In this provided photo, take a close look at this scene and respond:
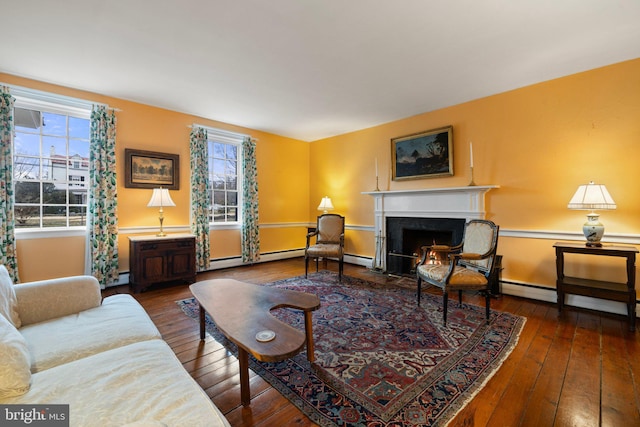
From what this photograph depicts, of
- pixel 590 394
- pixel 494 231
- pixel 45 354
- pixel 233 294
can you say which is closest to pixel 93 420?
pixel 45 354

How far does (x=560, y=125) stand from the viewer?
3.01 m

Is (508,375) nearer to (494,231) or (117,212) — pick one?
(494,231)

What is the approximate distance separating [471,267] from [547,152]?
1.66 metres

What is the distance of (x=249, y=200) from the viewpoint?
16.2ft

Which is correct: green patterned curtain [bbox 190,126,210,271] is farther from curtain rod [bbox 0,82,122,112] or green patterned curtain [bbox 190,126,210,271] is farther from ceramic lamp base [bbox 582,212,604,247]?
ceramic lamp base [bbox 582,212,604,247]

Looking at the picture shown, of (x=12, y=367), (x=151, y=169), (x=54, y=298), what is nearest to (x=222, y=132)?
(x=151, y=169)

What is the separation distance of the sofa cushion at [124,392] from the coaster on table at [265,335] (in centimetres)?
36

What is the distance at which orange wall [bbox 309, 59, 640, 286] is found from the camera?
8.78ft

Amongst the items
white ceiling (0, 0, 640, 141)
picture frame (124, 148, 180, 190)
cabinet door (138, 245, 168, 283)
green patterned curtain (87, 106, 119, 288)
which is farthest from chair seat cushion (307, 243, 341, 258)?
green patterned curtain (87, 106, 119, 288)

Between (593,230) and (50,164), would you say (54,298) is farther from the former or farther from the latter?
(593,230)

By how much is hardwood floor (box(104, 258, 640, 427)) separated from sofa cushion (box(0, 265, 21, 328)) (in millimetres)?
951

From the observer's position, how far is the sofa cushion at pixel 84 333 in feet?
4.14

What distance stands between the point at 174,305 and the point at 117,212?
5.55 ft

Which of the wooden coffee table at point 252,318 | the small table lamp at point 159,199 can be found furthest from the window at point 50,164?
the wooden coffee table at point 252,318
